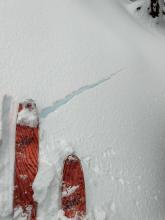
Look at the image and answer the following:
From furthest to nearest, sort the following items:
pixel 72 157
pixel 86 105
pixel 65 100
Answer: pixel 86 105, pixel 65 100, pixel 72 157

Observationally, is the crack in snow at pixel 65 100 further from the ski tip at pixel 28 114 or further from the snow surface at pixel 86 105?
the ski tip at pixel 28 114

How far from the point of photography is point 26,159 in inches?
111

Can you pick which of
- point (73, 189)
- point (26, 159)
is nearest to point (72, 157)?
point (73, 189)

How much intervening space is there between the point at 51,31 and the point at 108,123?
5.01ft

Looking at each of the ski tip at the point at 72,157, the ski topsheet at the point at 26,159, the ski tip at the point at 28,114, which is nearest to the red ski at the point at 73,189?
A: the ski tip at the point at 72,157

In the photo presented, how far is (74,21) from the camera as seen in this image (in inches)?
188

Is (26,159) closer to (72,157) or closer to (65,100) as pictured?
(72,157)

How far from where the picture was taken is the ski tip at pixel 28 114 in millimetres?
3020

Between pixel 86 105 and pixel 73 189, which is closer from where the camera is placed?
pixel 73 189

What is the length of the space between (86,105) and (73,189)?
1.10 m

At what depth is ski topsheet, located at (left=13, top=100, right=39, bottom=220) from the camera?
101 inches

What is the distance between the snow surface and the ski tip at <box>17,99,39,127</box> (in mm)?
74

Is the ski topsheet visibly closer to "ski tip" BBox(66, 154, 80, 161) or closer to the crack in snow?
the crack in snow

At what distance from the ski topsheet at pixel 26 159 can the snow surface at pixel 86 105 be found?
6 centimetres
